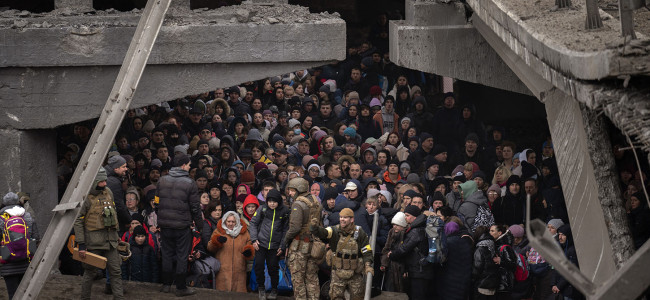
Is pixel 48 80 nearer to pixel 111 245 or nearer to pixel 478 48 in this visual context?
pixel 111 245

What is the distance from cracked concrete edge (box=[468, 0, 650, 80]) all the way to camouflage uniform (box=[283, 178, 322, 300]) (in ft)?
9.01

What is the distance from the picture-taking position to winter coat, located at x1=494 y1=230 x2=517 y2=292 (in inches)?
480

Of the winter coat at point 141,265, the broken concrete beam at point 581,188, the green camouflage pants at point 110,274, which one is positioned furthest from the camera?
the winter coat at point 141,265

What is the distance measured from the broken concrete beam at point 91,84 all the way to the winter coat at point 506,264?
3153mm

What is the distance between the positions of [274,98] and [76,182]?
7.77 metres

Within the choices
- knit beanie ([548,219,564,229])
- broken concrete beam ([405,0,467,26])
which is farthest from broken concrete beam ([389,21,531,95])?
knit beanie ([548,219,564,229])

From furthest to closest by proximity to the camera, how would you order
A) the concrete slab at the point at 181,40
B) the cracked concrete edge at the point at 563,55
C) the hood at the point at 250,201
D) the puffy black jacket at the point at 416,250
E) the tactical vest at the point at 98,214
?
the concrete slab at the point at 181,40 < the hood at the point at 250,201 < the puffy black jacket at the point at 416,250 < the tactical vest at the point at 98,214 < the cracked concrete edge at the point at 563,55

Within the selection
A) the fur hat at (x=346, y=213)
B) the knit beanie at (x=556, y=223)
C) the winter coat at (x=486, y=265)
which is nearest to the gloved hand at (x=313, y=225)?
the fur hat at (x=346, y=213)

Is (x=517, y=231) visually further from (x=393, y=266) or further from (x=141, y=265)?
(x=141, y=265)

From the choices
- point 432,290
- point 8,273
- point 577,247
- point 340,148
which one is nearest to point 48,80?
point 8,273

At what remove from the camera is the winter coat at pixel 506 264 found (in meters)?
12.2

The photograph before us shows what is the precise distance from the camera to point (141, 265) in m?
13.1

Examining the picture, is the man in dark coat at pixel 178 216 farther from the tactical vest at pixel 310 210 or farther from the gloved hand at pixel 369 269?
the gloved hand at pixel 369 269

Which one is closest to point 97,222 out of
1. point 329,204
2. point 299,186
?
point 299,186
